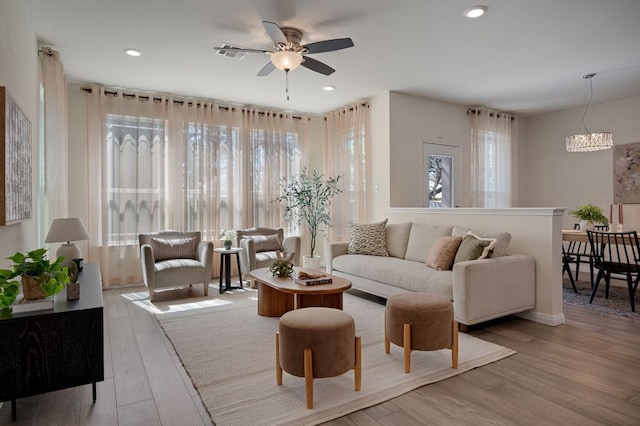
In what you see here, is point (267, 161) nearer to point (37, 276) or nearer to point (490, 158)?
point (490, 158)

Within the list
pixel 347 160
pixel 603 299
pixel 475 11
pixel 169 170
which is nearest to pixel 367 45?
pixel 475 11

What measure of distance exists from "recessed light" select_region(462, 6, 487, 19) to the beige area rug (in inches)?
110

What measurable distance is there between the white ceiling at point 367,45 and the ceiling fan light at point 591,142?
2.42 ft

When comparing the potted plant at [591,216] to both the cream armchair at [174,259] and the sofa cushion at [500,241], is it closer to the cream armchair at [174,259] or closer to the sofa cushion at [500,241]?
the sofa cushion at [500,241]

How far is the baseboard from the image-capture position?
3.61 metres

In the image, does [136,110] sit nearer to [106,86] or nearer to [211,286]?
[106,86]

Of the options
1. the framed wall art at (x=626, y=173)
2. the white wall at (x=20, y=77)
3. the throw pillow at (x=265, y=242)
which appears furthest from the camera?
the framed wall art at (x=626, y=173)

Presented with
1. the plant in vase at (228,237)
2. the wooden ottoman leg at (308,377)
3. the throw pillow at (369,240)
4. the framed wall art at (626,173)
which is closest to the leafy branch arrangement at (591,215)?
the framed wall art at (626,173)

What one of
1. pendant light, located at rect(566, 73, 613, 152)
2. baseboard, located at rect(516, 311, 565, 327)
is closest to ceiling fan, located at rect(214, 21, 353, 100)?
baseboard, located at rect(516, 311, 565, 327)

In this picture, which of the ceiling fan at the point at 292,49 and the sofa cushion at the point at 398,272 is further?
the sofa cushion at the point at 398,272

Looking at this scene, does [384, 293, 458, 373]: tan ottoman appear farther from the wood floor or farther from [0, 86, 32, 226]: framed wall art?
[0, 86, 32, 226]: framed wall art

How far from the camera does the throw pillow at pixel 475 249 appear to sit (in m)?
3.61

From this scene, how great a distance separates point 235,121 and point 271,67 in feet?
7.84

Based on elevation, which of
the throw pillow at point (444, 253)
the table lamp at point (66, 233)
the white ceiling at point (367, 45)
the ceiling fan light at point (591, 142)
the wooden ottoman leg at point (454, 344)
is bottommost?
the wooden ottoman leg at point (454, 344)
